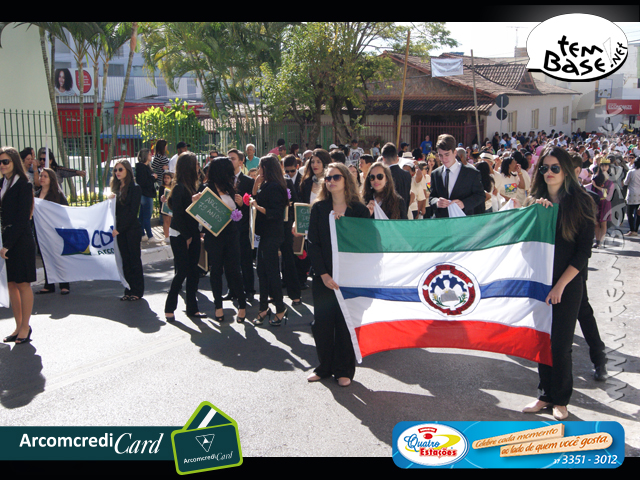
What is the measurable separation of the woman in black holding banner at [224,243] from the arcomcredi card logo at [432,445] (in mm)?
3511

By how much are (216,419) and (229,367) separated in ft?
4.62

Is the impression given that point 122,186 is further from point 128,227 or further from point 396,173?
point 396,173

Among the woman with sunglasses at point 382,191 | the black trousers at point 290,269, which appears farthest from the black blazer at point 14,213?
the woman with sunglasses at point 382,191

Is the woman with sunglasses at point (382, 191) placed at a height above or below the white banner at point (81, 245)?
above

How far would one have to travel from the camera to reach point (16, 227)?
614 cm

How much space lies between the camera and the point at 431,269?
16.1ft

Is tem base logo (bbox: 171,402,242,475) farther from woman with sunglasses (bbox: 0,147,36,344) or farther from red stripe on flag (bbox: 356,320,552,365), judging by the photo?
woman with sunglasses (bbox: 0,147,36,344)

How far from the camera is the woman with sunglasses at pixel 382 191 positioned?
5.91m

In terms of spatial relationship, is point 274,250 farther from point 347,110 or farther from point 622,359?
point 347,110

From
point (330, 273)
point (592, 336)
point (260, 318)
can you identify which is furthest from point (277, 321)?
point (592, 336)

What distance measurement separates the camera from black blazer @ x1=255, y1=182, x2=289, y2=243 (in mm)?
6887

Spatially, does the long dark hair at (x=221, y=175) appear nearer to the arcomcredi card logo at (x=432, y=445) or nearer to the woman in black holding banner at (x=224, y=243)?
the woman in black holding banner at (x=224, y=243)

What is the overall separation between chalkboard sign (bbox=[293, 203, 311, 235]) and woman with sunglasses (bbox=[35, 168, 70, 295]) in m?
3.30

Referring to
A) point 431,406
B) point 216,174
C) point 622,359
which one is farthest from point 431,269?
point 216,174
